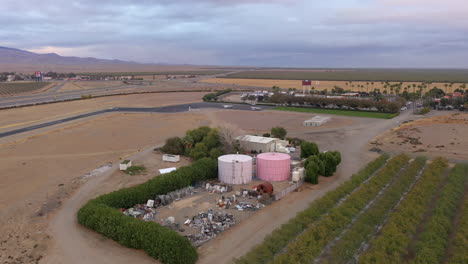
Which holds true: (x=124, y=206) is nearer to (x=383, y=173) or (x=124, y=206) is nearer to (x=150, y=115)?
(x=383, y=173)

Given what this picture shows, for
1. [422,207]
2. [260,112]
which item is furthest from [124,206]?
[260,112]

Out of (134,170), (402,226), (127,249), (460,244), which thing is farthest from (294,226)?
(134,170)

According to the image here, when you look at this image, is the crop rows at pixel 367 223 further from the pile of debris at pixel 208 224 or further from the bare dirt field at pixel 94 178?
the pile of debris at pixel 208 224

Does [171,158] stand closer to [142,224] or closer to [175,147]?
[175,147]

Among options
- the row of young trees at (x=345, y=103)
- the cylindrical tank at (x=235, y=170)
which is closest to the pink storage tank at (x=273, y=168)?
the cylindrical tank at (x=235, y=170)

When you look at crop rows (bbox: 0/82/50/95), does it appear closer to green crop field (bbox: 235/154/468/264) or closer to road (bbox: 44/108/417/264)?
road (bbox: 44/108/417/264)

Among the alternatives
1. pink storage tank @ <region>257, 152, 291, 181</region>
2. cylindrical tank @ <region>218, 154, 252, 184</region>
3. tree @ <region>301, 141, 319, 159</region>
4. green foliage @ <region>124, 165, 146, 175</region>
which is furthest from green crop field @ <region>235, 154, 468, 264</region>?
green foliage @ <region>124, 165, 146, 175</region>
